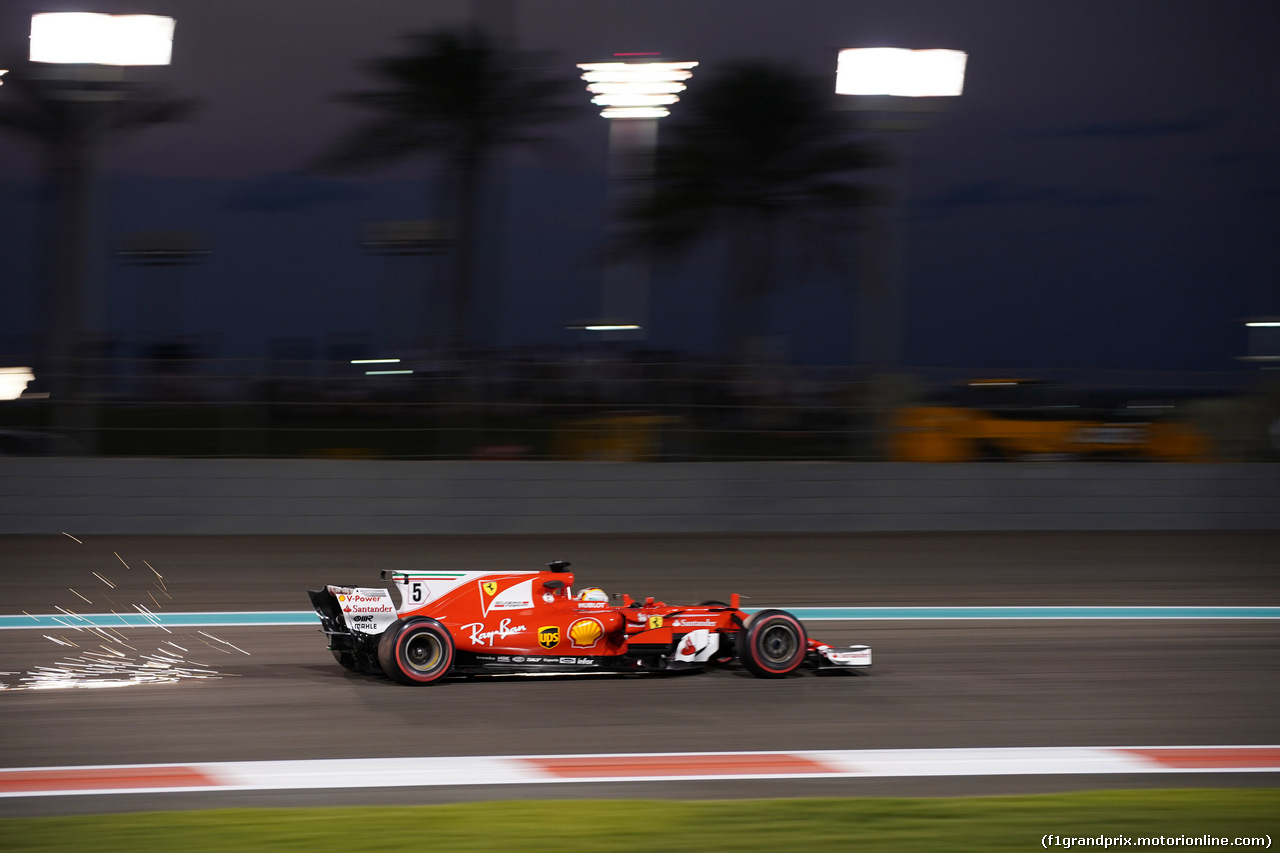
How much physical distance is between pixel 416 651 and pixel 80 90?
12599 millimetres

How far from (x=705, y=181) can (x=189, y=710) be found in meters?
22.6


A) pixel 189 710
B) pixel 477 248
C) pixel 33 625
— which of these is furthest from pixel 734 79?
pixel 189 710

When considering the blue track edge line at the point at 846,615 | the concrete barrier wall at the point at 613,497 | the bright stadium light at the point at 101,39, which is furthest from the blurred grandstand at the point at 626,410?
the blue track edge line at the point at 846,615

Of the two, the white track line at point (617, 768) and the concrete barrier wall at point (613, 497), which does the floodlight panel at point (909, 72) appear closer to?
the concrete barrier wall at point (613, 497)

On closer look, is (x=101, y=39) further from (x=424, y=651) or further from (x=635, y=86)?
(x=424, y=651)

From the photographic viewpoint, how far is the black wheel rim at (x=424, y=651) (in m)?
7.03

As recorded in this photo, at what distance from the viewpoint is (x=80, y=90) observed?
1672cm

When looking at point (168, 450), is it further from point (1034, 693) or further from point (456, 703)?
point (1034, 693)

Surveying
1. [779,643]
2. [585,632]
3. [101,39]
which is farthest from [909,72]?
[585,632]

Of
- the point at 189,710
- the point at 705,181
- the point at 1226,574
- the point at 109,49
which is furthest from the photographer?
the point at 705,181

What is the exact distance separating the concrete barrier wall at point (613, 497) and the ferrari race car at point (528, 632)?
26.6 feet

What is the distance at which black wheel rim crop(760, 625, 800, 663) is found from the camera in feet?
24.1

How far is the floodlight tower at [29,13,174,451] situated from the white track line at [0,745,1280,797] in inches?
450

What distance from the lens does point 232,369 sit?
1518 centimetres
